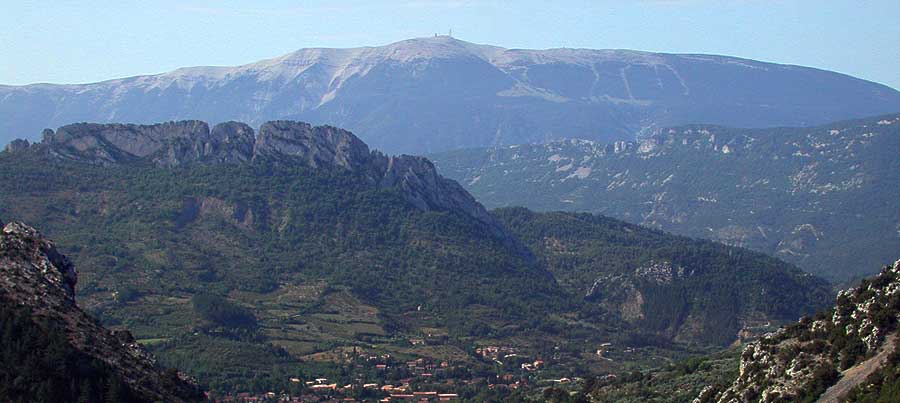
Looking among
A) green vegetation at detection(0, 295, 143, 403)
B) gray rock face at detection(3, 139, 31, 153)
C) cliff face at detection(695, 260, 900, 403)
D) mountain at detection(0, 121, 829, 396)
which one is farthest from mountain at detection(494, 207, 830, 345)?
green vegetation at detection(0, 295, 143, 403)

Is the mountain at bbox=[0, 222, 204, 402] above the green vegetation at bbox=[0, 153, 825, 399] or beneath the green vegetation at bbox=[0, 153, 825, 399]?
above

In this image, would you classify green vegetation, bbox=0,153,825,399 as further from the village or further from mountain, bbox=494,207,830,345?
the village

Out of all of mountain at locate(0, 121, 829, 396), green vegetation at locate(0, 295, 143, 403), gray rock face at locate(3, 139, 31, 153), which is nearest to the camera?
green vegetation at locate(0, 295, 143, 403)

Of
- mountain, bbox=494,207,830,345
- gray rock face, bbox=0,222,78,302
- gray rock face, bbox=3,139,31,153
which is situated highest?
gray rock face, bbox=0,222,78,302

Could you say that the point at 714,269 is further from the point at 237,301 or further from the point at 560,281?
the point at 237,301

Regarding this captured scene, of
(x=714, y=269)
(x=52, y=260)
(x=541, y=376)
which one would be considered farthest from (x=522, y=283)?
(x=52, y=260)
